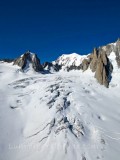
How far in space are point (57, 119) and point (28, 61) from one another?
6041 cm

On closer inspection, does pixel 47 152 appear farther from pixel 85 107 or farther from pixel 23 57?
pixel 23 57

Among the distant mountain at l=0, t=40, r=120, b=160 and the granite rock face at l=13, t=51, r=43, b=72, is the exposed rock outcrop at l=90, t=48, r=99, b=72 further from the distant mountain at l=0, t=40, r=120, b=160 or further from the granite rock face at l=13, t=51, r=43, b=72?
the granite rock face at l=13, t=51, r=43, b=72

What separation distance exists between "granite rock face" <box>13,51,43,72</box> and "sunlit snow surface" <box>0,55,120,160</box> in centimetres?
2093

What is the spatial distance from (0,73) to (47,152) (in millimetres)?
56708

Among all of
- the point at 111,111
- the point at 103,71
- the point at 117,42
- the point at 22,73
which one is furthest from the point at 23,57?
the point at 111,111

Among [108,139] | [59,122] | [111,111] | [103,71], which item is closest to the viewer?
[108,139]

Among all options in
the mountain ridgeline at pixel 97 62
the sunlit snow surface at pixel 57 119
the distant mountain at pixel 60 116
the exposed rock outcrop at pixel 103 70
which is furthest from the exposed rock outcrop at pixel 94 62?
the sunlit snow surface at pixel 57 119

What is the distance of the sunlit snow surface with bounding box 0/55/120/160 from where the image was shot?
2398 inches

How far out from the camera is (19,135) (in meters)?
66.9

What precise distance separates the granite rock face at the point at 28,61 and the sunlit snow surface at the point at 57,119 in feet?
68.7

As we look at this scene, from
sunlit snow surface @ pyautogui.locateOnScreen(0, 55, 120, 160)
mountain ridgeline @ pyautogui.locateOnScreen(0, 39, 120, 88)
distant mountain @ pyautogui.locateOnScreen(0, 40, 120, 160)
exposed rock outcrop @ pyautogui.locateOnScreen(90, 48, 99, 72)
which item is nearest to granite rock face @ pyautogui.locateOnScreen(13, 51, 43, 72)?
mountain ridgeline @ pyautogui.locateOnScreen(0, 39, 120, 88)

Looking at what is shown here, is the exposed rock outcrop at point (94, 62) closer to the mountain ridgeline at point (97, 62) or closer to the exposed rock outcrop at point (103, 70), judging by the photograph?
the mountain ridgeline at point (97, 62)

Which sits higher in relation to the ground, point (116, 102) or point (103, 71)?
point (103, 71)

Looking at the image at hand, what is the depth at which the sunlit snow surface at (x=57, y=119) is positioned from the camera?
60.9m
